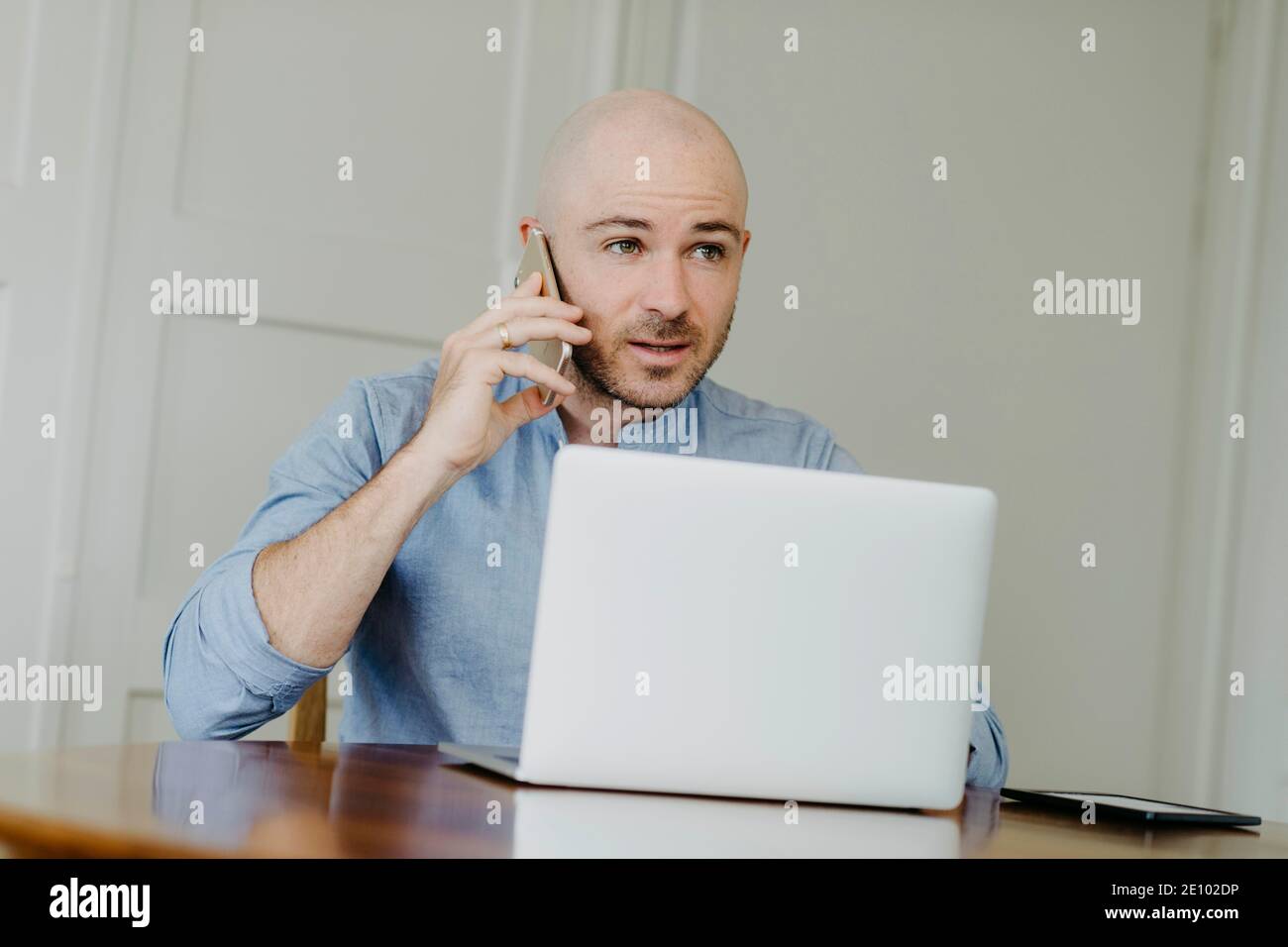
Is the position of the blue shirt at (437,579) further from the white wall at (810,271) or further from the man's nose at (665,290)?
the white wall at (810,271)

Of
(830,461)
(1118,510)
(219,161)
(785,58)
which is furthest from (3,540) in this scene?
(1118,510)

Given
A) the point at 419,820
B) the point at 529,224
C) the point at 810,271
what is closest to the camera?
the point at 419,820

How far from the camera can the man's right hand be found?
1.55m

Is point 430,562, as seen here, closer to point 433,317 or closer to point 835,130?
point 433,317

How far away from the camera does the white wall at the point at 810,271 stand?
2.35 metres

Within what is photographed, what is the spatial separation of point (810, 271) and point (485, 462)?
1.32 metres

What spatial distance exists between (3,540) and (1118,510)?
2.42 m

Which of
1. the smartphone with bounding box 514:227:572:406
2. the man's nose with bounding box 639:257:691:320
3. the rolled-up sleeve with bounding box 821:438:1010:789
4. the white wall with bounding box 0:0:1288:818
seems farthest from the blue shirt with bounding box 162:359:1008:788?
the white wall with bounding box 0:0:1288:818

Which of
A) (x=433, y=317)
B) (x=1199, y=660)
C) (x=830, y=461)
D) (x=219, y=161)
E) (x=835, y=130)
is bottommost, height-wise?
(x=1199, y=660)

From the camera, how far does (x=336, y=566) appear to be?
146cm

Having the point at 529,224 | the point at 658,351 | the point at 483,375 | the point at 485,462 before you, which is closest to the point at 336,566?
the point at 483,375

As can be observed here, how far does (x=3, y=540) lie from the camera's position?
89.7 inches

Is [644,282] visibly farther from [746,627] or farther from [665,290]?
[746,627]

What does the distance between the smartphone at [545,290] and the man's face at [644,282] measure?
0.06 metres
